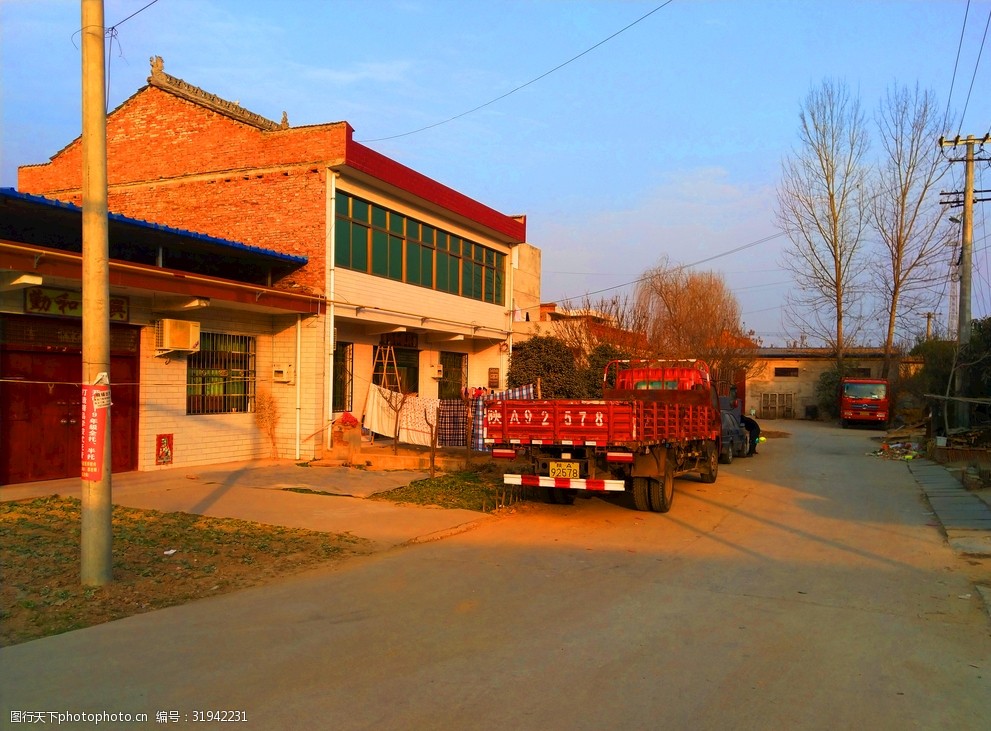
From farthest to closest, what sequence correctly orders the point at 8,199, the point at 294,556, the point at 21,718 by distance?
the point at 8,199
the point at 294,556
the point at 21,718

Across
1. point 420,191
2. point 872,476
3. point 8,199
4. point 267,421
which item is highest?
point 420,191

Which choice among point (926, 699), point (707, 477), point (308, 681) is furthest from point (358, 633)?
point (707, 477)

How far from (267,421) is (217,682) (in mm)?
13415

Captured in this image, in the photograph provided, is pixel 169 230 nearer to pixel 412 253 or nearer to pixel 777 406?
pixel 412 253

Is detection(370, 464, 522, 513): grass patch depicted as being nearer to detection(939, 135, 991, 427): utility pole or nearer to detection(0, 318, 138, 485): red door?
detection(0, 318, 138, 485): red door

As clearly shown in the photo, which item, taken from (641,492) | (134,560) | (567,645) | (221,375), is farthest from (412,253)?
(567,645)

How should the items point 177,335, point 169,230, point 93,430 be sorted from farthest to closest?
point 177,335, point 169,230, point 93,430

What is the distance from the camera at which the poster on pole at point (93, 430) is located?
6.88 m

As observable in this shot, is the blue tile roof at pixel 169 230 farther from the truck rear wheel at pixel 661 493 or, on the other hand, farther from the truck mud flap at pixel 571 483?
the truck rear wheel at pixel 661 493

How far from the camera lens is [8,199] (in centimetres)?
1171

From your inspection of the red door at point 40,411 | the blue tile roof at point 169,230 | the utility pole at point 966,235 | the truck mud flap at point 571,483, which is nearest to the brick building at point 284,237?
the blue tile roof at point 169,230

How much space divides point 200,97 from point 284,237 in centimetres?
613

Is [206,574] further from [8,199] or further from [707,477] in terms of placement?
[707,477]

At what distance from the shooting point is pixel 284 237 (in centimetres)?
1816
